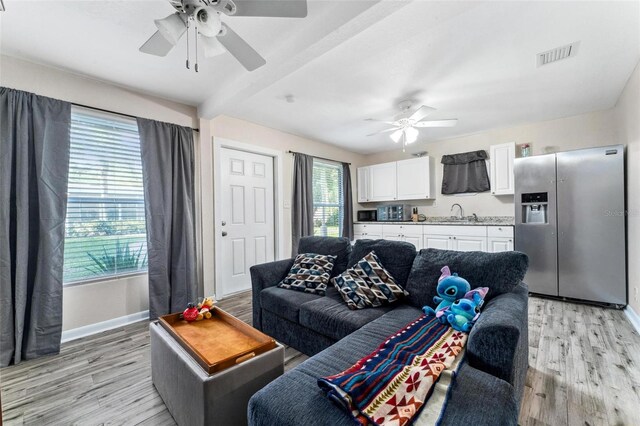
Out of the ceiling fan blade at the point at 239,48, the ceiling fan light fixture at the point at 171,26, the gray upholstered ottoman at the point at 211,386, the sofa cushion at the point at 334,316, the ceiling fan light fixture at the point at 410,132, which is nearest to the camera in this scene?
the gray upholstered ottoman at the point at 211,386

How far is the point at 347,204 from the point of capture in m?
5.49

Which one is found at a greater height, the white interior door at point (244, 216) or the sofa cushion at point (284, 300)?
the white interior door at point (244, 216)

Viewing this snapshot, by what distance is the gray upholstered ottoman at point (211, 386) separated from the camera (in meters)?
1.25

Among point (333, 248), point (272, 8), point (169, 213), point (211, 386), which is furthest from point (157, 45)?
point (333, 248)

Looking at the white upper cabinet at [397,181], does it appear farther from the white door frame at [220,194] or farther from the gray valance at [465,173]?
the white door frame at [220,194]

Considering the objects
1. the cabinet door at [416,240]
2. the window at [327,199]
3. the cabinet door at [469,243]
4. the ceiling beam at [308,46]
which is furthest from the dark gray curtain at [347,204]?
the ceiling beam at [308,46]

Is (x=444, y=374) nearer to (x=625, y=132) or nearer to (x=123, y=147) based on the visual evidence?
(x=123, y=147)

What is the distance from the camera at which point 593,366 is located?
197 centimetres

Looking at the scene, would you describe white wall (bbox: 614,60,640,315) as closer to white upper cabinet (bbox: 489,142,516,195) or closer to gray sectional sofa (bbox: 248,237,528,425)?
white upper cabinet (bbox: 489,142,516,195)

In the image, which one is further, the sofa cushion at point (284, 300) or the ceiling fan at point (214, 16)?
the sofa cushion at point (284, 300)

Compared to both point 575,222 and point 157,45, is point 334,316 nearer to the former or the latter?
point 157,45

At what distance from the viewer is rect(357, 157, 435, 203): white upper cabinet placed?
494 centimetres

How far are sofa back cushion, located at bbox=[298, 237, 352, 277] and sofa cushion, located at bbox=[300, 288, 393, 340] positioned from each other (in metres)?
0.47

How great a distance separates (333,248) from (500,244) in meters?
2.63
